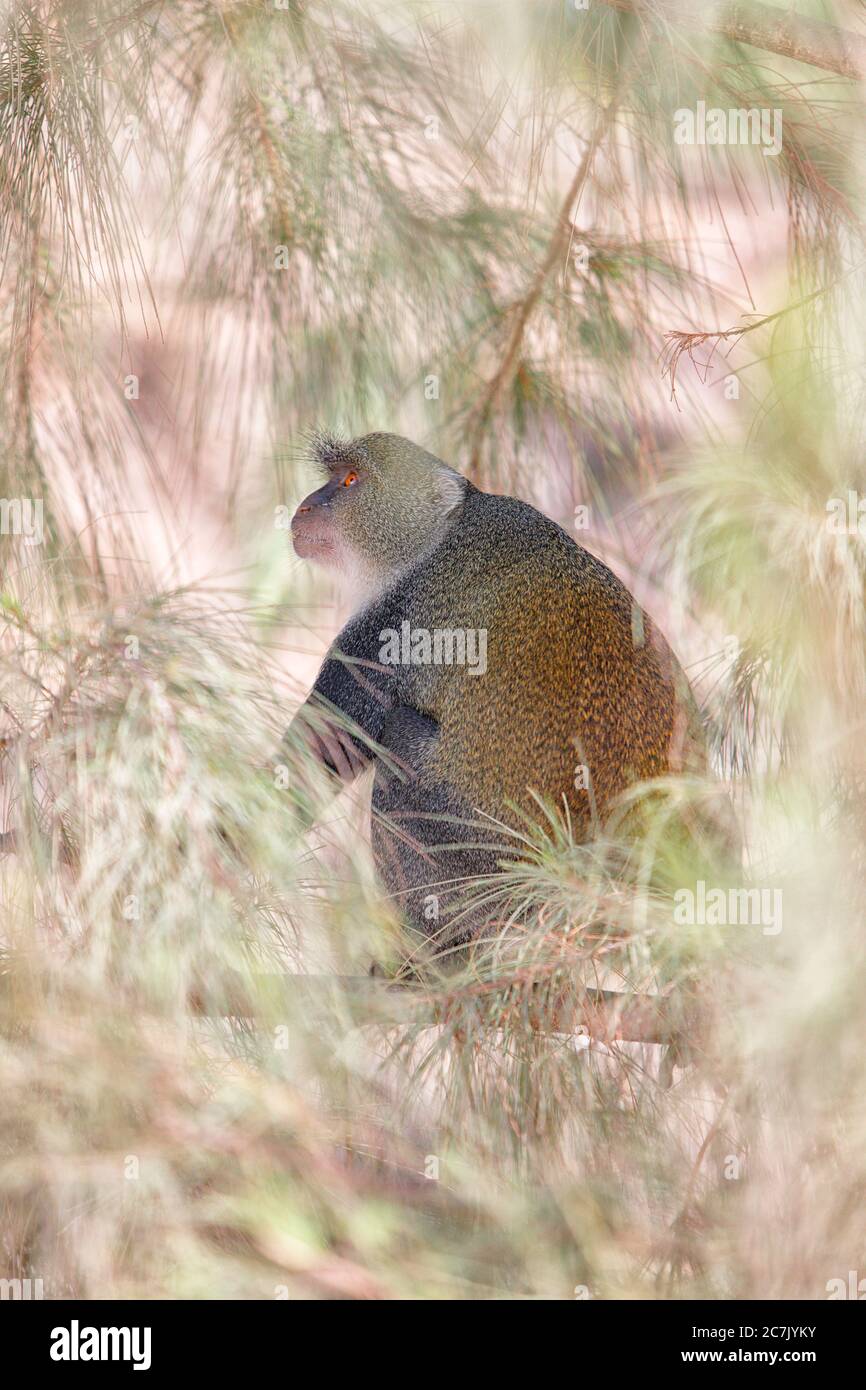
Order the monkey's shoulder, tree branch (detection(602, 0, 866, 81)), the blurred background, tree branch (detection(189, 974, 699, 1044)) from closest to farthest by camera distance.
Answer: the blurred background → tree branch (detection(189, 974, 699, 1044)) → tree branch (detection(602, 0, 866, 81)) → the monkey's shoulder

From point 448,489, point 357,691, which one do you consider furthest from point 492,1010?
point 448,489

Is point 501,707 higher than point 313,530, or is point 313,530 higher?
point 313,530

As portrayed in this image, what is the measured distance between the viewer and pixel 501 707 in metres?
2.66

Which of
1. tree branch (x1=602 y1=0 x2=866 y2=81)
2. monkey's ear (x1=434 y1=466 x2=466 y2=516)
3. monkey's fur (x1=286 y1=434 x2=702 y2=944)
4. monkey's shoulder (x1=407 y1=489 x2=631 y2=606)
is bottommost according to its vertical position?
monkey's fur (x1=286 y1=434 x2=702 y2=944)

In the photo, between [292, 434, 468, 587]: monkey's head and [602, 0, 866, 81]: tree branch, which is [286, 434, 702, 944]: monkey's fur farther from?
[602, 0, 866, 81]: tree branch

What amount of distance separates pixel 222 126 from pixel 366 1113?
1.54 meters

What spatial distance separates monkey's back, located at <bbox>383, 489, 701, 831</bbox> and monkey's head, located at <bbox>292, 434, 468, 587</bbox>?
23cm

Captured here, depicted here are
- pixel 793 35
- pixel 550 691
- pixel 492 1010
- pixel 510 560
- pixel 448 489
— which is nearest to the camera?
pixel 492 1010

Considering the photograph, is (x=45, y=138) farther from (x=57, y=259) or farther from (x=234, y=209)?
(x=234, y=209)

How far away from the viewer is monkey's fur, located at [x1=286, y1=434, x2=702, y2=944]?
8.47 feet

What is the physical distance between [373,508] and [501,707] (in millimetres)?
595

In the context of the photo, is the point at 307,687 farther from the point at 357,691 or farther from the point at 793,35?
the point at 793,35

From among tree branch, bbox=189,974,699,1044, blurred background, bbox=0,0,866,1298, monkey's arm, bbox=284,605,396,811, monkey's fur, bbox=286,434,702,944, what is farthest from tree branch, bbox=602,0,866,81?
tree branch, bbox=189,974,699,1044

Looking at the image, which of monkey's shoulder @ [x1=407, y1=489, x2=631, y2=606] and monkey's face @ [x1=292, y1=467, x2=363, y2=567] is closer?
monkey's shoulder @ [x1=407, y1=489, x2=631, y2=606]
